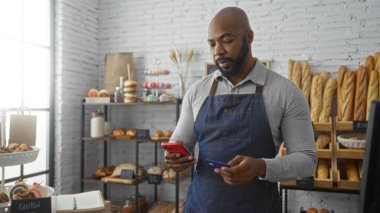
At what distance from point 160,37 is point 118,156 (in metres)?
1.55

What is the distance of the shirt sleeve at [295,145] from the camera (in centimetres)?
138

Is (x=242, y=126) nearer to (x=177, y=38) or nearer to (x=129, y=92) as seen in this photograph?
(x=129, y=92)

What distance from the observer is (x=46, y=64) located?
12.0 ft

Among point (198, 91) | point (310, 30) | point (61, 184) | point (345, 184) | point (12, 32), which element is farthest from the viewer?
point (61, 184)

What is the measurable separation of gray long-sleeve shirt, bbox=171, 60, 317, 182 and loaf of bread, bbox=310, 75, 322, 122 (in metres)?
1.66

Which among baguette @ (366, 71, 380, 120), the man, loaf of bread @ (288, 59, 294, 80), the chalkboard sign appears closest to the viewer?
the man

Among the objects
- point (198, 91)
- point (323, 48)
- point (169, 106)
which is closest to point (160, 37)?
point (169, 106)

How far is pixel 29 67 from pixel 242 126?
267cm

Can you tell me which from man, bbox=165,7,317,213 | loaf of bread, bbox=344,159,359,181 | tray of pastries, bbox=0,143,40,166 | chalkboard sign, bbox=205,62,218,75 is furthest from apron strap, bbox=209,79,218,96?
chalkboard sign, bbox=205,62,218,75

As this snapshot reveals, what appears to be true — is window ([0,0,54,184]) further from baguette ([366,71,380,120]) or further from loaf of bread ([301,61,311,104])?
baguette ([366,71,380,120])

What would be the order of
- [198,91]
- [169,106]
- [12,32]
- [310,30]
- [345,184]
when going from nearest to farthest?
[198,91] → [345,184] → [12,32] → [310,30] → [169,106]

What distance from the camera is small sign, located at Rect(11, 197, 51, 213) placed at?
4.14 feet

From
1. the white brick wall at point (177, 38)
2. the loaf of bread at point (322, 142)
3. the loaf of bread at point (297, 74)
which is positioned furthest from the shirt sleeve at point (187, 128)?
the white brick wall at point (177, 38)

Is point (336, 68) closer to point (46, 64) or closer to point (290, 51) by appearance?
Result: point (290, 51)
